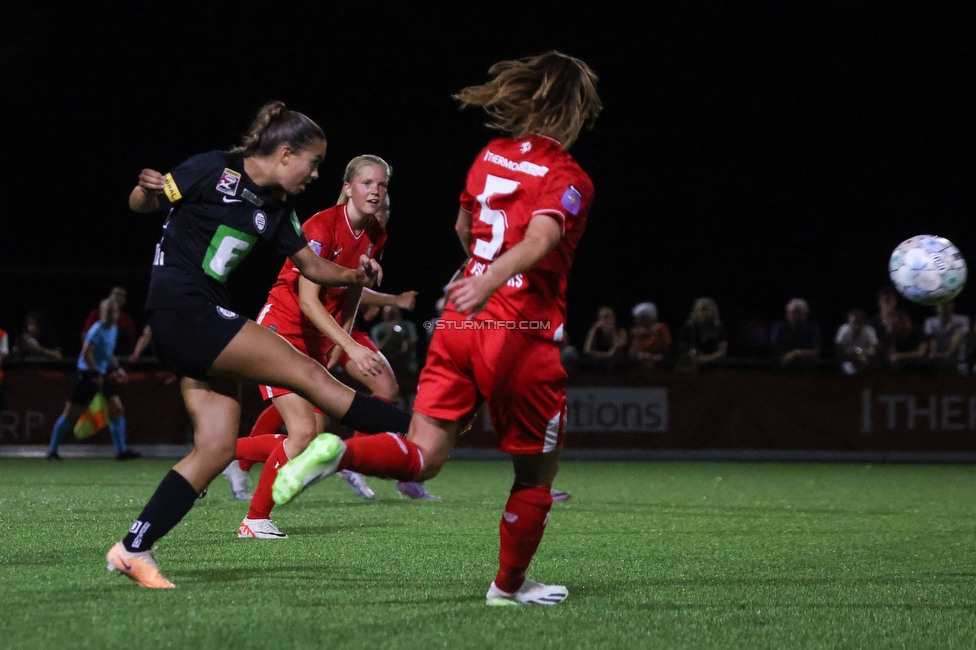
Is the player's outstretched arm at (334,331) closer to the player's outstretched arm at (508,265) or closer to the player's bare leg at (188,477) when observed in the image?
the player's bare leg at (188,477)

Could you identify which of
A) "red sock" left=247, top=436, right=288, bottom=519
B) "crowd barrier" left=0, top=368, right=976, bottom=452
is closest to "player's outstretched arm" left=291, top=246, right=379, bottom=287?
"red sock" left=247, top=436, right=288, bottom=519

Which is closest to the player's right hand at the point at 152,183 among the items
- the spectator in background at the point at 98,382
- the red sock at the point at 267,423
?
the red sock at the point at 267,423

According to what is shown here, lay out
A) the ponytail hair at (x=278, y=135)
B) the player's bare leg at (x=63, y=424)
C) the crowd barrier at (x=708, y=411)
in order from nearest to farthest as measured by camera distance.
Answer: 1. the ponytail hair at (x=278, y=135)
2. the player's bare leg at (x=63, y=424)
3. the crowd barrier at (x=708, y=411)

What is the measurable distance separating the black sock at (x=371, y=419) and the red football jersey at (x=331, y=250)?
215cm

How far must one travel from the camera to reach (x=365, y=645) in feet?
12.5

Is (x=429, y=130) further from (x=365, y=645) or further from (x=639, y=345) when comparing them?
(x=365, y=645)

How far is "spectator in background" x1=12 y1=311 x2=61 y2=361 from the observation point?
1772 centimetres

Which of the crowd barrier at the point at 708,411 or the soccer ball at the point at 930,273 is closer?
the soccer ball at the point at 930,273

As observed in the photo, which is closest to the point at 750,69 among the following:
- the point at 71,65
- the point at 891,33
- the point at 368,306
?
the point at 891,33

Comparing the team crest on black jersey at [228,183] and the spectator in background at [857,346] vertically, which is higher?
the team crest on black jersey at [228,183]

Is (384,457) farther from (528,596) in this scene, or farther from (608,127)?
(608,127)

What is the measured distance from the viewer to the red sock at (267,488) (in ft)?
22.6

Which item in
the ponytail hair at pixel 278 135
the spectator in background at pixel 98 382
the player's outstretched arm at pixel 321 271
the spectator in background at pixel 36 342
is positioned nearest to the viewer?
the ponytail hair at pixel 278 135

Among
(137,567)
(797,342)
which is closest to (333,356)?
(137,567)
